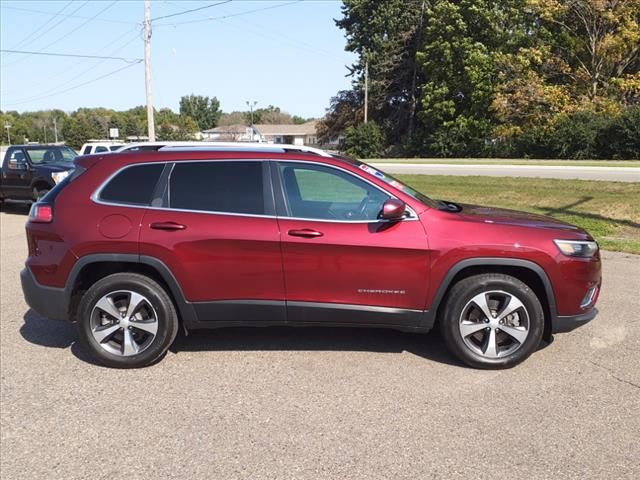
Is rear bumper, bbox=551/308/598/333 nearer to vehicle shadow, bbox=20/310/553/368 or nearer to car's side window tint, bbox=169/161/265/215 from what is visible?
vehicle shadow, bbox=20/310/553/368

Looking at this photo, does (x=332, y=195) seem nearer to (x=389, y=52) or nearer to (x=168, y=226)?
(x=168, y=226)

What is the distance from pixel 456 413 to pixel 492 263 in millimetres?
1163

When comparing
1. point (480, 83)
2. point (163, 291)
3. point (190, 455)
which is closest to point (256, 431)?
point (190, 455)

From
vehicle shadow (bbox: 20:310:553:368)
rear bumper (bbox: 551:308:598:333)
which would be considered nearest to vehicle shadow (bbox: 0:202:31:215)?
vehicle shadow (bbox: 20:310:553:368)

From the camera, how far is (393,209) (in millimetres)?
4035

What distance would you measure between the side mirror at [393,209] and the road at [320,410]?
1192 millimetres

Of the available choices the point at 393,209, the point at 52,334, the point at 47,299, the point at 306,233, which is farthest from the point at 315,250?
the point at 52,334

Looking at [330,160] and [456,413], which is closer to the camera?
[456,413]

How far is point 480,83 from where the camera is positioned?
41.9 metres

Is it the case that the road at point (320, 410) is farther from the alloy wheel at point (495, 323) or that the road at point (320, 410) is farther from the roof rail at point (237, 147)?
the roof rail at point (237, 147)

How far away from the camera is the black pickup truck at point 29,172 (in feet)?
44.0

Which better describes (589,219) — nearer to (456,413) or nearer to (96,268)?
(456,413)

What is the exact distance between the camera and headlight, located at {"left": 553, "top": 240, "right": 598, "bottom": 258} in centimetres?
421

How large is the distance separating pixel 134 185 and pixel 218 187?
0.68 meters
